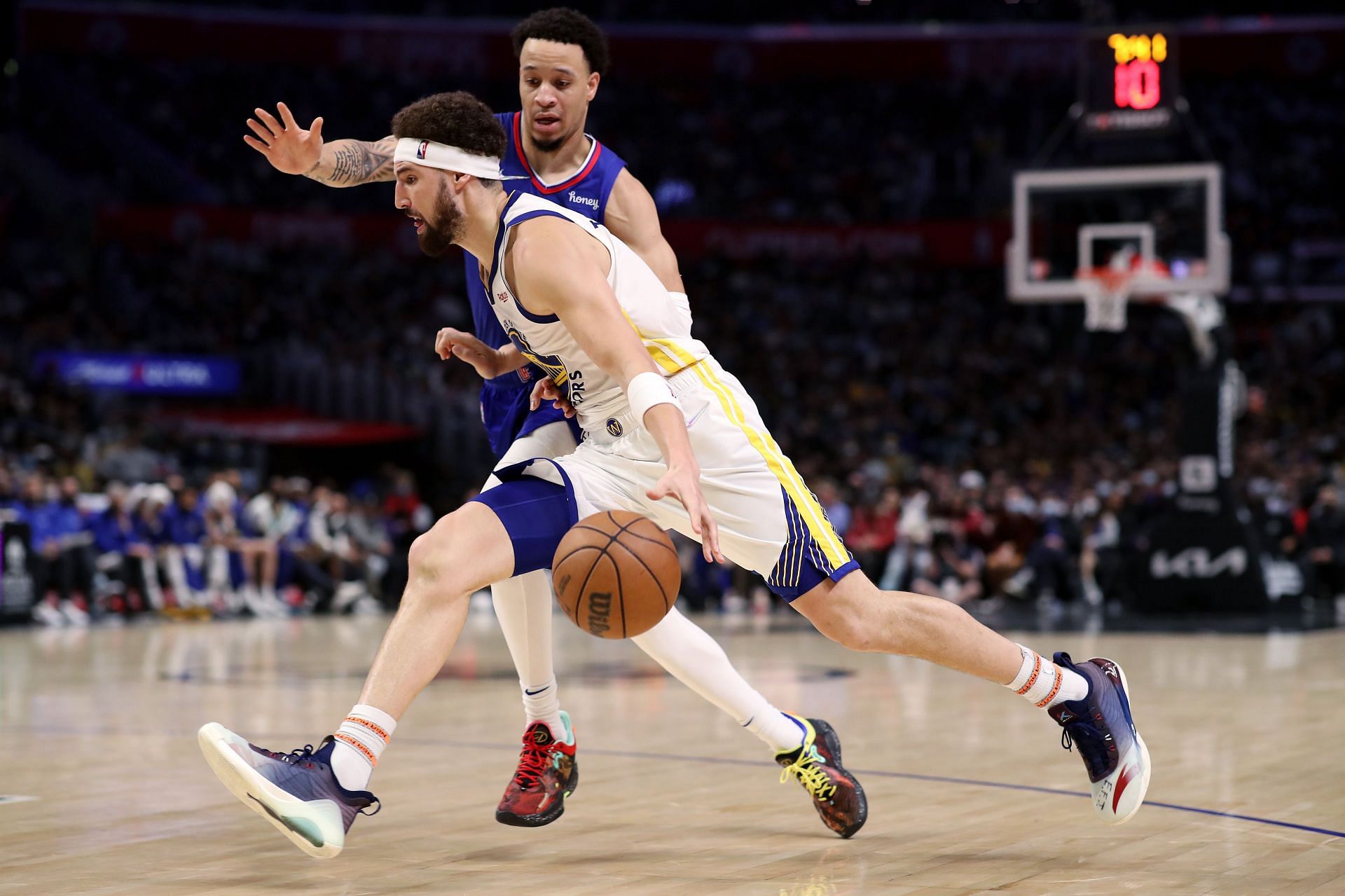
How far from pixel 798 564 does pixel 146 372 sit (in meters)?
20.3

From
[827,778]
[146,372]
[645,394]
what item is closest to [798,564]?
[645,394]

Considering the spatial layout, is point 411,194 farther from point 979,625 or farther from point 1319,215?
point 1319,215

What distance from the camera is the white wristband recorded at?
374cm

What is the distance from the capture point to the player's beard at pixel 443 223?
157 inches

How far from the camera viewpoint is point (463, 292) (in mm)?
25359

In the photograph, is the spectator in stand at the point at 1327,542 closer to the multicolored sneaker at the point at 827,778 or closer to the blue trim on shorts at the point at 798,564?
the multicolored sneaker at the point at 827,778

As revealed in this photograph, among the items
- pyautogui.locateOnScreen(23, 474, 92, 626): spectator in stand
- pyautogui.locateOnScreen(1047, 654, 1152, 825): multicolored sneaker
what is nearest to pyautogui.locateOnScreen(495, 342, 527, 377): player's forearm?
pyautogui.locateOnScreen(1047, 654, 1152, 825): multicolored sneaker

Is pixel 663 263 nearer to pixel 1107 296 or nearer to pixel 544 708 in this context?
pixel 544 708

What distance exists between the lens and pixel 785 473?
4.16m

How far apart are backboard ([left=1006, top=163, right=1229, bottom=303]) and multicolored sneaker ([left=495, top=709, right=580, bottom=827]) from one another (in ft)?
35.0

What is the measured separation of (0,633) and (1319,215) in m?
22.1

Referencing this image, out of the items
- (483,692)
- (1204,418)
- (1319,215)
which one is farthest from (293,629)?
(1319,215)

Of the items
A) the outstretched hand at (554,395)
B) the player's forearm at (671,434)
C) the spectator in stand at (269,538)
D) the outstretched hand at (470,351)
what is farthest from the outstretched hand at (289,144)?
the spectator in stand at (269,538)

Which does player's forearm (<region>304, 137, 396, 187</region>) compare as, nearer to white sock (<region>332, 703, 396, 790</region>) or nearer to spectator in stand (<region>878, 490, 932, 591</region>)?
white sock (<region>332, 703, 396, 790</region>)
